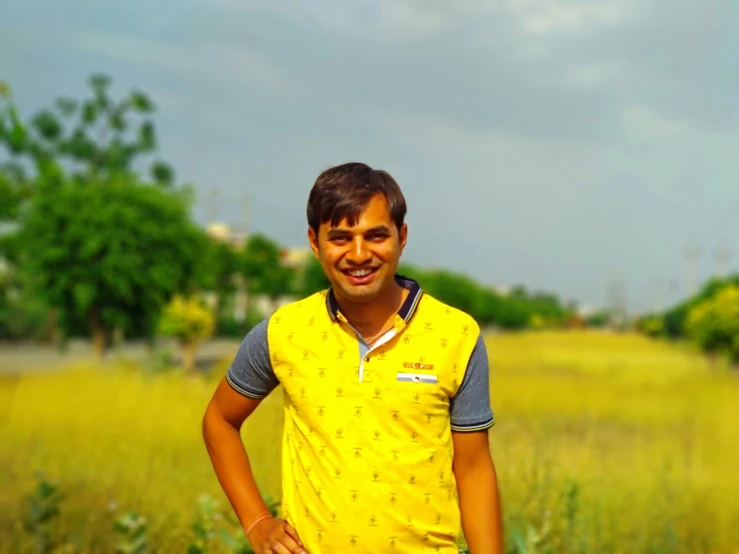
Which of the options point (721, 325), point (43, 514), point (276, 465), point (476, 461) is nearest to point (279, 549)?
point (476, 461)

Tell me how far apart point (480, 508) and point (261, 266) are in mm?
43737

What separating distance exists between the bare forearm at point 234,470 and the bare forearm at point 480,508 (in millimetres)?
474

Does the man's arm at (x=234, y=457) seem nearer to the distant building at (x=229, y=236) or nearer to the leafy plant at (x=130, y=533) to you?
the leafy plant at (x=130, y=533)

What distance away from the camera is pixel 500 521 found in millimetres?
2014

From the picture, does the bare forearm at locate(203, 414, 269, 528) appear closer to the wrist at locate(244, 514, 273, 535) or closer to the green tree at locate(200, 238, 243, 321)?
the wrist at locate(244, 514, 273, 535)

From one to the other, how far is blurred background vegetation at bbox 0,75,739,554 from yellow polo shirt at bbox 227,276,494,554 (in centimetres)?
136

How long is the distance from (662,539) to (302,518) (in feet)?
12.4

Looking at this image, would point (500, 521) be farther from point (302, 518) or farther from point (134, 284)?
point (134, 284)

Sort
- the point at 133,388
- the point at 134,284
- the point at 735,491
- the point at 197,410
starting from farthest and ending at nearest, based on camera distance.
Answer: the point at 134,284
the point at 133,388
the point at 197,410
the point at 735,491

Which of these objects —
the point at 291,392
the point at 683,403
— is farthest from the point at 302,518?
the point at 683,403

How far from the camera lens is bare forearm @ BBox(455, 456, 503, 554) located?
78.6 inches

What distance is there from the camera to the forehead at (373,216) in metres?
1.97

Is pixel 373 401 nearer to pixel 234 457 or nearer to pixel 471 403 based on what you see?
pixel 471 403

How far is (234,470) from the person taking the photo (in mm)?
2150
